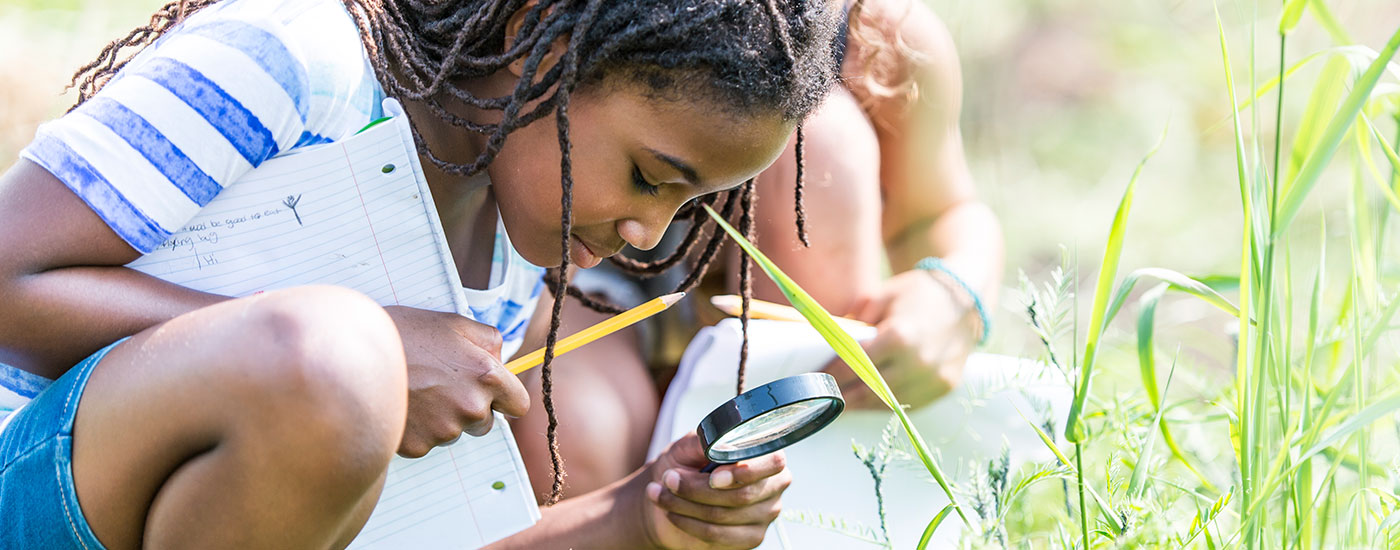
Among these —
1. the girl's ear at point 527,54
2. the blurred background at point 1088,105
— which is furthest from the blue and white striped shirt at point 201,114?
the blurred background at point 1088,105

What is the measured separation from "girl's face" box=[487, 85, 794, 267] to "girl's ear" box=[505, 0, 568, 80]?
4 cm

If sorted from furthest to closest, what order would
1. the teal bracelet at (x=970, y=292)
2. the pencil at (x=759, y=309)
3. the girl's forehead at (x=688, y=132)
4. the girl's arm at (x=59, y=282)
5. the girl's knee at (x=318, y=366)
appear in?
the teal bracelet at (x=970, y=292), the pencil at (x=759, y=309), the girl's forehead at (x=688, y=132), the girl's arm at (x=59, y=282), the girl's knee at (x=318, y=366)

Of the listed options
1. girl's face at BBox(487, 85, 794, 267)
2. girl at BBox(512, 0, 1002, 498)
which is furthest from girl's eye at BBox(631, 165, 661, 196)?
girl at BBox(512, 0, 1002, 498)

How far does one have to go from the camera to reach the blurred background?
1840 millimetres

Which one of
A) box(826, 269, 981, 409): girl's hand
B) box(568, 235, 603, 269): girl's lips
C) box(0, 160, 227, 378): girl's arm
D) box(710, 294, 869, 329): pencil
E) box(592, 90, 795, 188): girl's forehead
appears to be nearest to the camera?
box(0, 160, 227, 378): girl's arm

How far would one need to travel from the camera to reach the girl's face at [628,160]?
37.0 inches

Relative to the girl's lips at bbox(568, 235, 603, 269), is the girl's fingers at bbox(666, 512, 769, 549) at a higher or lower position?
lower

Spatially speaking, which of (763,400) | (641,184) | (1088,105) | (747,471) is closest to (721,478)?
(747,471)

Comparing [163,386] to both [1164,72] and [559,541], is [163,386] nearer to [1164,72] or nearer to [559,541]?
[559,541]

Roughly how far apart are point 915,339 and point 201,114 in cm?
78

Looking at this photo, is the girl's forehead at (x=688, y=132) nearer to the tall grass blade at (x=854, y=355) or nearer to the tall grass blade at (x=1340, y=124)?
the tall grass blade at (x=854, y=355)

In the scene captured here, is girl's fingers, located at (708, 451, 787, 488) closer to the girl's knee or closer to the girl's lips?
the girl's lips

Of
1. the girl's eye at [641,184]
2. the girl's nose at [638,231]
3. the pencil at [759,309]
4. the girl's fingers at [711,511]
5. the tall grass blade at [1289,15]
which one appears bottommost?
the girl's fingers at [711,511]

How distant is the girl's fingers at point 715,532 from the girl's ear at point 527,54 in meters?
0.43
